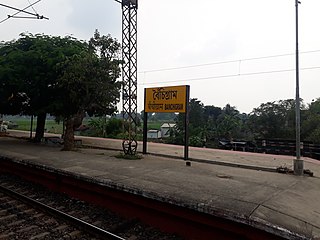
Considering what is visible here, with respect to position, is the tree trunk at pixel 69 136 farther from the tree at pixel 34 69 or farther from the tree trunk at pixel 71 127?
the tree at pixel 34 69

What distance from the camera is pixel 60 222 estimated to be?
594 centimetres

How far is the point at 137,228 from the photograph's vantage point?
569 centimetres

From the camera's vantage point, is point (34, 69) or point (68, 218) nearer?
point (68, 218)

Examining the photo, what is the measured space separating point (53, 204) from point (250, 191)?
5.00 metres

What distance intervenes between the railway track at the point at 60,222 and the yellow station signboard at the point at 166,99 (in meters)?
5.76

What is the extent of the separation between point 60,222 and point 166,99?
23.6 ft

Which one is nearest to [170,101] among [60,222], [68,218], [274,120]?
[68,218]

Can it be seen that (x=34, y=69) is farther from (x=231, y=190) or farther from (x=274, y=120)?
(x=274, y=120)

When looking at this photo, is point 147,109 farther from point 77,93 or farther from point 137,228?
point 137,228

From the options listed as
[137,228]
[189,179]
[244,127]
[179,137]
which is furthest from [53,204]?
[244,127]

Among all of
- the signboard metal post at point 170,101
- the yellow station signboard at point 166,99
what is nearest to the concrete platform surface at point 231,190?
the signboard metal post at point 170,101

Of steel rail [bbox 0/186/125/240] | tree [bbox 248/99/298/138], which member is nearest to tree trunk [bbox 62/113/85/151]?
steel rail [bbox 0/186/125/240]

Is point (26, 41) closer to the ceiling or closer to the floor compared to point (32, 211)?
closer to the ceiling

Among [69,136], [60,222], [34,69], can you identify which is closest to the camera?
[60,222]
